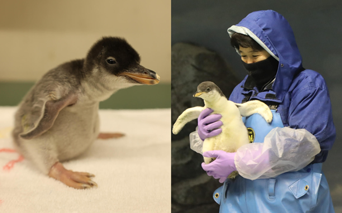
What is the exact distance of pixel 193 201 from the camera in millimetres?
1004

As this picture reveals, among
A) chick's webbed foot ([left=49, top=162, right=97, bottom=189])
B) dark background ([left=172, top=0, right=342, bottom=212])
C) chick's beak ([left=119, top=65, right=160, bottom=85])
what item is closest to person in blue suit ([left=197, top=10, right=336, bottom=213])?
dark background ([left=172, top=0, right=342, bottom=212])

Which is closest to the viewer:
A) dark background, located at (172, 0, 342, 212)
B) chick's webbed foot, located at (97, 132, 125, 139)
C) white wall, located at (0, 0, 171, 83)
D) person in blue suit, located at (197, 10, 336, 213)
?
person in blue suit, located at (197, 10, 336, 213)

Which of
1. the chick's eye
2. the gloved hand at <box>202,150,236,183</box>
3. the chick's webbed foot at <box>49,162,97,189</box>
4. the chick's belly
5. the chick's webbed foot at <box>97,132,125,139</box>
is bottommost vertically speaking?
the chick's webbed foot at <box>97,132,125,139</box>

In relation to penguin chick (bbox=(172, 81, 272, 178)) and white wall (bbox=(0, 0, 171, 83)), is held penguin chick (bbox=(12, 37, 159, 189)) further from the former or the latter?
penguin chick (bbox=(172, 81, 272, 178))

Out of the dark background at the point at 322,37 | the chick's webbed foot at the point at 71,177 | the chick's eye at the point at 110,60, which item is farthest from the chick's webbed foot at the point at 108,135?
the dark background at the point at 322,37

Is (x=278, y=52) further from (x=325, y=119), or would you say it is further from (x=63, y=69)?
(x=63, y=69)

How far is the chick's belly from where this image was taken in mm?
1244

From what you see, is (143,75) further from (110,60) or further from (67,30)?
(67,30)

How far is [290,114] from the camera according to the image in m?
0.66

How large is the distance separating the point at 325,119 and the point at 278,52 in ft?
0.54

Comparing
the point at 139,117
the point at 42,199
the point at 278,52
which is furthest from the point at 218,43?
the point at 139,117

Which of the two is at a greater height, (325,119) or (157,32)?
(157,32)

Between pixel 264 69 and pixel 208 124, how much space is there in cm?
17

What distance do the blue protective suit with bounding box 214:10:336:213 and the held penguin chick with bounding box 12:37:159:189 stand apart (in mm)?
499
